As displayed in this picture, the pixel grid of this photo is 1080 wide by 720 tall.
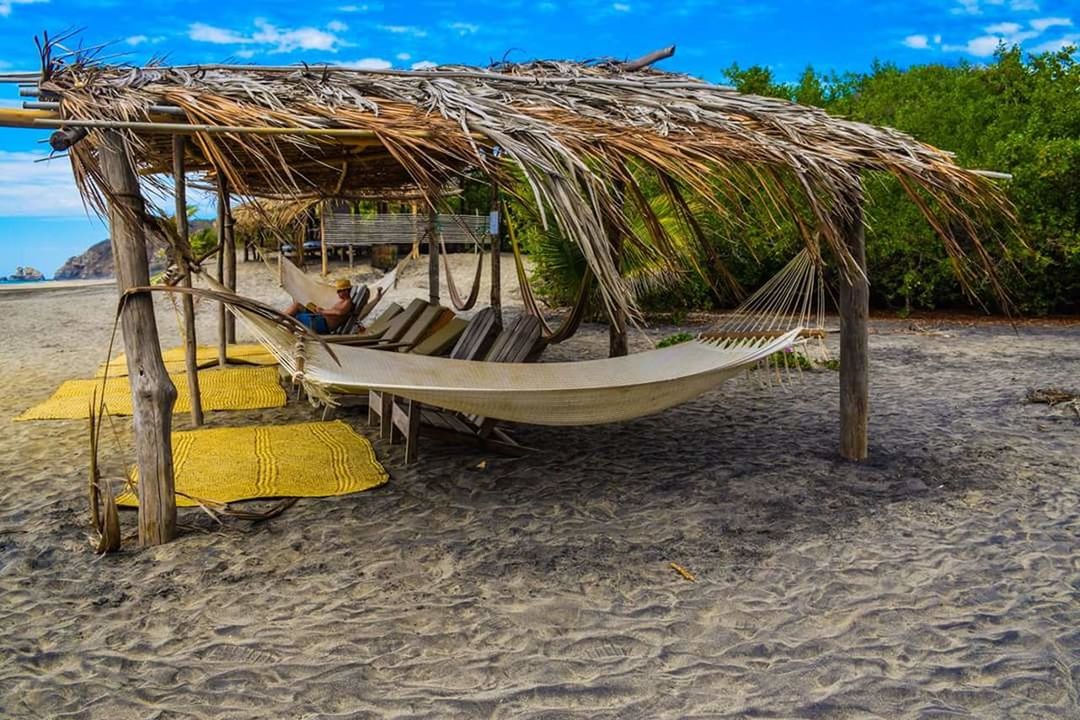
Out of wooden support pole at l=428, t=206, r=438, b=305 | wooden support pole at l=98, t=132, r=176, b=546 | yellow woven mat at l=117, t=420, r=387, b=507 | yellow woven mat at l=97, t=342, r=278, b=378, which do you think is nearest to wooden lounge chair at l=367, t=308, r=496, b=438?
yellow woven mat at l=117, t=420, r=387, b=507

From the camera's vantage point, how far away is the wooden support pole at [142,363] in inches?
103

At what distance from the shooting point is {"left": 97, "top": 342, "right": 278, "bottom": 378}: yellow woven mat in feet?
19.3

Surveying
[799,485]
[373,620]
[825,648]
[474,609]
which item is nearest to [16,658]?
[373,620]

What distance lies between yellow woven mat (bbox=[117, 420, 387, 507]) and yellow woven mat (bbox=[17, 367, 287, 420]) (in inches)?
27.8

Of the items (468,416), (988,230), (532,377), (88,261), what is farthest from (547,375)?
(88,261)

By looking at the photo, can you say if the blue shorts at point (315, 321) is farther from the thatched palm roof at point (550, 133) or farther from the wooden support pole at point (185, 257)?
the thatched palm roof at point (550, 133)

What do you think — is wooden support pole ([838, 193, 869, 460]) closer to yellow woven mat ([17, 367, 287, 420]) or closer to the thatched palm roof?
the thatched palm roof

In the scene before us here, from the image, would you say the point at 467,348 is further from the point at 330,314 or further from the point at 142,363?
the point at 330,314

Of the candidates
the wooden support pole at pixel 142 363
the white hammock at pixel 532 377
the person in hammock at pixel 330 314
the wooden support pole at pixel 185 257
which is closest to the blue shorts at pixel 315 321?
the person in hammock at pixel 330 314

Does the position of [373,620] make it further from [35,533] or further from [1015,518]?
[1015,518]

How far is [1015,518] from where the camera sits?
2.83 meters

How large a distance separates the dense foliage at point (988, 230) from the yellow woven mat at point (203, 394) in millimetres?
2654

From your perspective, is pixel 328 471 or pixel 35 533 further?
pixel 328 471

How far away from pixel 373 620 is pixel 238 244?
13899 millimetres
